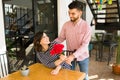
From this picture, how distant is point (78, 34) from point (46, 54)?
0.51 metres

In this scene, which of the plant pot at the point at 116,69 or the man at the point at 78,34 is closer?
the man at the point at 78,34

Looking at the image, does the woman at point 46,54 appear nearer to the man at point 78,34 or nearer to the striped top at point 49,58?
the striped top at point 49,58

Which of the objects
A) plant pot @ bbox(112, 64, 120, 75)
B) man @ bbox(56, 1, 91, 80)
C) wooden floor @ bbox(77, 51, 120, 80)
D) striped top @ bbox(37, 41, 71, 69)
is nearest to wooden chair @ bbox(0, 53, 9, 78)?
striped top @ bbox(37, 41, 71, 69)

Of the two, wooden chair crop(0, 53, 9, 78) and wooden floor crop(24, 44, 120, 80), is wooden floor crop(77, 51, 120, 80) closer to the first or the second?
wooden floor crop(24, 44, 120, 80)

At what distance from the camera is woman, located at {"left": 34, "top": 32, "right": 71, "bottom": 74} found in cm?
170

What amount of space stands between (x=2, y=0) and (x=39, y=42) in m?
1.29

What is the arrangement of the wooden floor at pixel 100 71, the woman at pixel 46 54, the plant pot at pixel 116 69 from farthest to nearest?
1. the plant pot at pixel 116 69
2. the wooden floor at pixel 100 71
3. the woman at pixel 46 54

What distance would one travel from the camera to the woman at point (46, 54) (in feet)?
5.57

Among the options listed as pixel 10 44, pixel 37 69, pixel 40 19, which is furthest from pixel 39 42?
pixel 40 19

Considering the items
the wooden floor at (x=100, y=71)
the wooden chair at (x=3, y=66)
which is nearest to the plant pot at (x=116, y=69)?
the wooden floor at (x=100, y=71)

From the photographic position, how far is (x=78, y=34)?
2016 millimetres

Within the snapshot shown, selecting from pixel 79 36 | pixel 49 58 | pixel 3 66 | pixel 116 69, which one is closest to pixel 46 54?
pixel 49 58

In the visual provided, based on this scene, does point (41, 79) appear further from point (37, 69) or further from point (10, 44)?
point (10, 44)

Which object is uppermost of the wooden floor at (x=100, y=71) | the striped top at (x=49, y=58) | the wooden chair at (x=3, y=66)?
the striped top at (x=49, y=58)
